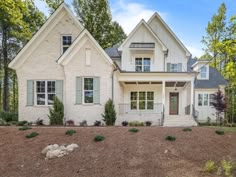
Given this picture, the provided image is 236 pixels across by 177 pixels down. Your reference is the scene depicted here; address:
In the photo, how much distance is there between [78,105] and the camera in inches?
603

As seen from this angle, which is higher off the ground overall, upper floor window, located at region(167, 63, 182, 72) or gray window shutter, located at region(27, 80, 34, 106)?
upper floor window, located at region(167, 63, 182, 72)

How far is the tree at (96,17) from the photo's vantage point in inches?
1179

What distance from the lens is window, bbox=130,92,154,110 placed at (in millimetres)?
18797

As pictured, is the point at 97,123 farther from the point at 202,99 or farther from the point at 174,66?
the point at 202,99

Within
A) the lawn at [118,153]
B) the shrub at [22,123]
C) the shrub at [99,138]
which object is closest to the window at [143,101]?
the lawn at [118,153]

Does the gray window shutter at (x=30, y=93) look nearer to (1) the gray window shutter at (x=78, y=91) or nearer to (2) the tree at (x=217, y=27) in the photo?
(1) the gray window shutter at (x=78, y=91)

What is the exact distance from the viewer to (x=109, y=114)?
576 inches

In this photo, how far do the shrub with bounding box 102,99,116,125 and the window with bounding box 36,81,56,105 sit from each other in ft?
13.5

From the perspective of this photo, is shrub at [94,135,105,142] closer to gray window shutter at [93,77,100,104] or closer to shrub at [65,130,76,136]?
shrub at [65,130,76,136]

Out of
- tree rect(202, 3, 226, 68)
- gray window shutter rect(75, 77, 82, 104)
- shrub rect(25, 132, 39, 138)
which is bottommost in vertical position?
shrub rect(25, 132, 39, 138)

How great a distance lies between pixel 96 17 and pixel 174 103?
17149 mm

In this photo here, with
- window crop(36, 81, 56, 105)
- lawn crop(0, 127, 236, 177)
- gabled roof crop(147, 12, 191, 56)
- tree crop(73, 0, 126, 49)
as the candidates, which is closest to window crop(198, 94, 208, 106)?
gabled roof crop(147, 12, 191, 56)

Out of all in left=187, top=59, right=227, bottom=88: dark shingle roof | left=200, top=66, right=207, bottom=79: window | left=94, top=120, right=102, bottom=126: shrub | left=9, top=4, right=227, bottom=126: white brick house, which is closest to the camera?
left=94, top=120, right=102, bottom=126: shrub

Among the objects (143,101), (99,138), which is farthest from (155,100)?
(99,138)
